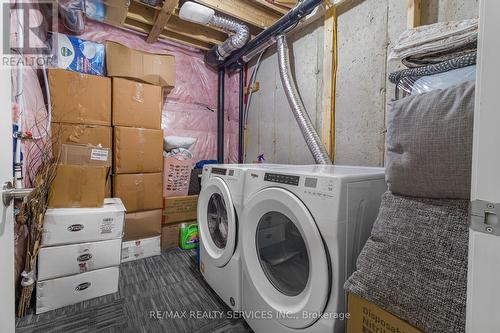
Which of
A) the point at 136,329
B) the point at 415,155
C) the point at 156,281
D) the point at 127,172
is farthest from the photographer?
the point at 127,172

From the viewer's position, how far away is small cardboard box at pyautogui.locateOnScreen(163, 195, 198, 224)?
7.64ft

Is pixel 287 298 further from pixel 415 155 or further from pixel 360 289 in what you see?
pixel 415 155

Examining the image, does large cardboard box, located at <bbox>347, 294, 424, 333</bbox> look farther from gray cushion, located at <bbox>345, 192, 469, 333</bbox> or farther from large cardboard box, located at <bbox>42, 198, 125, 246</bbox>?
large cardboard box, located at <bbox>42, 198, 125, 246</bbox>

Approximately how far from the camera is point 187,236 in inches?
93.7

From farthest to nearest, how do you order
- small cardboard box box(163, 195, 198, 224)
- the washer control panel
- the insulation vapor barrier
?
the insulation vapor barrier, small cardboard box box(163, 195, 198, 224), the washer control panel

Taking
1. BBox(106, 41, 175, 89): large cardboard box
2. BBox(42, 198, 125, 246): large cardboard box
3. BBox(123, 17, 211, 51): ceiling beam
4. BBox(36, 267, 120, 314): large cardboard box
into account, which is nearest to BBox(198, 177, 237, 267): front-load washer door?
BBox(42, 198, 125, 246): large cardboard box

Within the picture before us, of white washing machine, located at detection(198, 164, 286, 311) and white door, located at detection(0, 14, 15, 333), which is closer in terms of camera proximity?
white door, located at detection(0, 14, 15, 333)

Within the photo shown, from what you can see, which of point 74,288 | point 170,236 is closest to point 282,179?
point 74,288

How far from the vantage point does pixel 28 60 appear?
5.33ft

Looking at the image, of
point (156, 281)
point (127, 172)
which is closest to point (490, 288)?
point (156, 281)

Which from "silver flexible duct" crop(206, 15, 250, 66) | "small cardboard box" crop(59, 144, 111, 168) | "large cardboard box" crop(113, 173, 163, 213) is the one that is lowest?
"large cardboard box" crop(113, 173, 163, 213)

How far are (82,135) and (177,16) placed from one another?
143cm

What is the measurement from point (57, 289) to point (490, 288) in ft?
6.50

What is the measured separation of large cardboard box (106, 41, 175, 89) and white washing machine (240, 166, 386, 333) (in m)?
1.61
